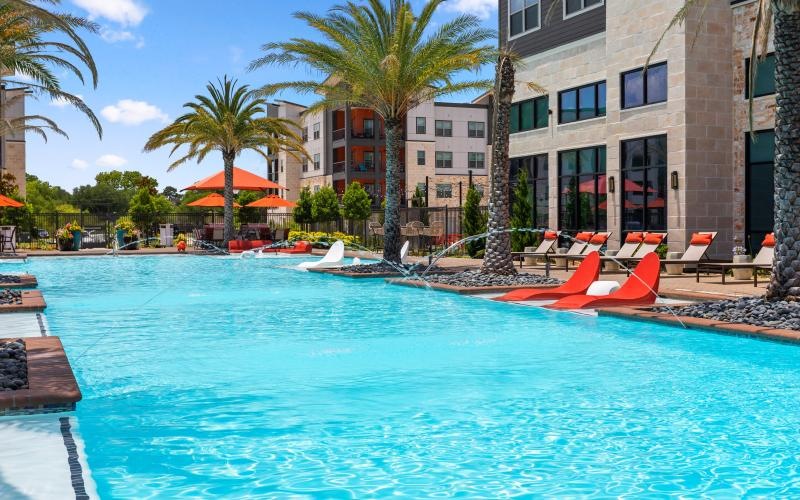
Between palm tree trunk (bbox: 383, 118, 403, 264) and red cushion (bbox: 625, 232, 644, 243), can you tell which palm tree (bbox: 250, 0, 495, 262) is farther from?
red cushion (bbox: 625, 232, 644, 243)

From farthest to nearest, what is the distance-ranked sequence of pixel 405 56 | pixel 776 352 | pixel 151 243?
pixel 151 243 < pixel 405 56 < pixel 776 352

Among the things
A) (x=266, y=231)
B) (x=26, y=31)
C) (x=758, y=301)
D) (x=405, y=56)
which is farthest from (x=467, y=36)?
(x=266, y=231)

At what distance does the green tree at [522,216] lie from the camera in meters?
29.6

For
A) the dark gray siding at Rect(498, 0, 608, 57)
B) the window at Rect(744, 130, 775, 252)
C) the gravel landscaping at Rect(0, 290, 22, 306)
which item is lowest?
the gravel landscaping at Rect(0, 290, 22, 306)

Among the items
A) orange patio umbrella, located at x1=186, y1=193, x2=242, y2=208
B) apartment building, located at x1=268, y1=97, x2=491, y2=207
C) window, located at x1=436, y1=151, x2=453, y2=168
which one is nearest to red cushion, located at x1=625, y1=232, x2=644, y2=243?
orange patio umbrella, located at x1=186, y1=193, x2=242, y2=208

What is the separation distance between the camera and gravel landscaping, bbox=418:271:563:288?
780 inches

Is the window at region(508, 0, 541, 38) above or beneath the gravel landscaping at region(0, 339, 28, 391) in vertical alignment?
above

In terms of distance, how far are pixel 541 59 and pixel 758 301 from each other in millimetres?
19702

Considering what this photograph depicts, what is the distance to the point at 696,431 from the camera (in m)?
7.02

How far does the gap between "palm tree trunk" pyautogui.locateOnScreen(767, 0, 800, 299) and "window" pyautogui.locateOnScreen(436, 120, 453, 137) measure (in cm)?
5540

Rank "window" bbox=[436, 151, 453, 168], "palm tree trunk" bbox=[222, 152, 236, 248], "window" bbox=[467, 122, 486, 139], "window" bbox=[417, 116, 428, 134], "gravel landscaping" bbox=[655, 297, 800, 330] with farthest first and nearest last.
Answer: "window" bbox=[467, 122, 486, 139], "window" bbox=[436, 151, 453, 168], "window" bbox=[417, 116, 428, 134], "palm tree trunk" bbox=[222, 152, 236, 248], "gravel landscaping" bbox=[655, 297, 800, 330]

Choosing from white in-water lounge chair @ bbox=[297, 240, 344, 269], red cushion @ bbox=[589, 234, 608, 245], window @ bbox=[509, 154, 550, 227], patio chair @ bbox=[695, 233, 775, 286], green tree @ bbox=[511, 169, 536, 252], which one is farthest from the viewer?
window @ bbox=[509, 154, 550, 227]

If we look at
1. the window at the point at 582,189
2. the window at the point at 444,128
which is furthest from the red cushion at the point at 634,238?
the window at the point at 444,128

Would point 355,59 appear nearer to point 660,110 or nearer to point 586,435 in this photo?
point 660,110
